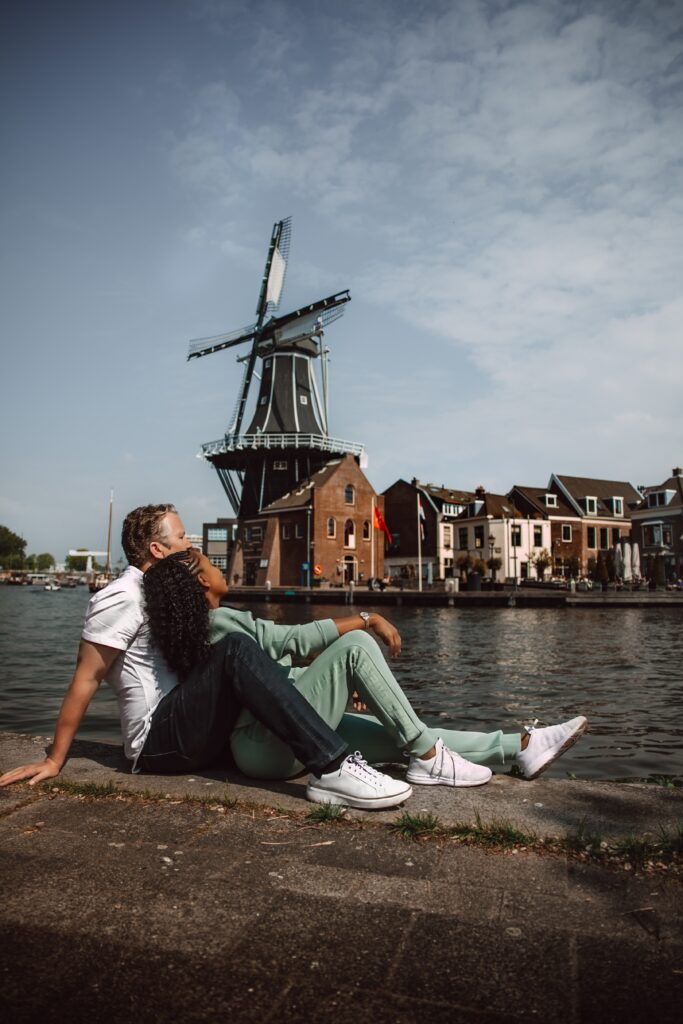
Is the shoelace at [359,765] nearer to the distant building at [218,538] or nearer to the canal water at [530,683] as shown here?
the canal water at [530,683]

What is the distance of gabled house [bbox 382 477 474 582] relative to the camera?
5719 centimetres

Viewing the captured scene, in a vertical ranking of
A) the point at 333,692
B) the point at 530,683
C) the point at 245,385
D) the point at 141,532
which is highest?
the point at 245,385

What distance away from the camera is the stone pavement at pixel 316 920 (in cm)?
169

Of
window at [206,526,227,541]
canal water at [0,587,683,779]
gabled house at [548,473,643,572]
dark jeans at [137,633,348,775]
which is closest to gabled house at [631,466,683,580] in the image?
gabled house at [548,473,643,572]

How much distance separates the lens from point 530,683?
Result: 39.2 ft

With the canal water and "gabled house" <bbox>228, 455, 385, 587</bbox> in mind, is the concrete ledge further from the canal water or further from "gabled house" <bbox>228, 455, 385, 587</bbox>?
"gabled house" <bbox>228, 455, 385, 587</bbox>

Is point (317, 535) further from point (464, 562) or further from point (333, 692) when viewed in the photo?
point (333, 692)

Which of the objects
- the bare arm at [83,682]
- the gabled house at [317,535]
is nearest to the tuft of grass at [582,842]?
the bare arm at [83,682]

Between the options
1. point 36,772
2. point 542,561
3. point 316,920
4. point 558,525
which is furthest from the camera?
point 558,525

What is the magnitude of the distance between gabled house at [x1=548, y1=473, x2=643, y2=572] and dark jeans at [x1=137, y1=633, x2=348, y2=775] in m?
55.5

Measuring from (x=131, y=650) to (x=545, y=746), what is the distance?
77.2 inches

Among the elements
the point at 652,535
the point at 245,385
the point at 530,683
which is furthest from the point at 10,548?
the point at 530,683

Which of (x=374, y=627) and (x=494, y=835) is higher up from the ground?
(x=374, y=627)

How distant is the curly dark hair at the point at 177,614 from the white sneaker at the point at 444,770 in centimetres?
108
